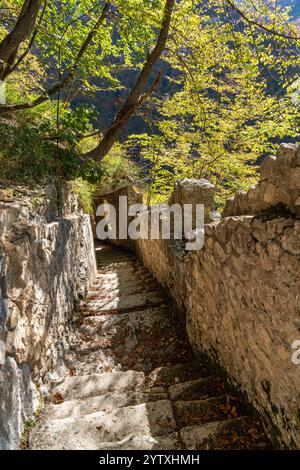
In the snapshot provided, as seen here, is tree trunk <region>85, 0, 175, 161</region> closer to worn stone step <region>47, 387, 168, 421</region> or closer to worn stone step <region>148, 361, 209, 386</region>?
worn stone step <region>148, 361, 209, 386</region>

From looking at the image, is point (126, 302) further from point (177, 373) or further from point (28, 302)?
point (28, 302)

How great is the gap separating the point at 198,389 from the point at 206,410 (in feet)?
0.95

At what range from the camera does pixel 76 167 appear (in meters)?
4.54

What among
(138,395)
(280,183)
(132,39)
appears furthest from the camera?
(132,39)

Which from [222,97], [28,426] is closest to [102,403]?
[28,426]

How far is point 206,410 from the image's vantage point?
2.38m

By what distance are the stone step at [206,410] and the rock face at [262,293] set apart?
0.17 meters

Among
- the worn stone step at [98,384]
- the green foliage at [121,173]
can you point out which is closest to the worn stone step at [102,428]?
the worn stone step at [98,384]

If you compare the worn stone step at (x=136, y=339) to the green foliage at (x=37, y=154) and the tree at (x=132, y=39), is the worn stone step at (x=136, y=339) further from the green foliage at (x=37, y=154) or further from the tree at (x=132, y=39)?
the tree at (x=132, y=39)

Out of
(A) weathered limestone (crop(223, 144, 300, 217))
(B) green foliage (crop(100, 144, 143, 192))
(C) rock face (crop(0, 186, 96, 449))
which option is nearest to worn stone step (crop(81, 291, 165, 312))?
(C) rock face (crop(0, 186, 96, 449))

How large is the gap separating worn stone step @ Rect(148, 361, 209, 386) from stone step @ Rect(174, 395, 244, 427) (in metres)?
0.47
